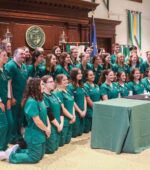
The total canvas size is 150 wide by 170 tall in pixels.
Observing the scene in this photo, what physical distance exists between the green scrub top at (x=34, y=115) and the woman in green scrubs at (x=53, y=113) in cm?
35

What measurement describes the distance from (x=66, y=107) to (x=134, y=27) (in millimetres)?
7336

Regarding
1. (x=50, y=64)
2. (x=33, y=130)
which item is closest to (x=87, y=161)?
(x=33, y=130)

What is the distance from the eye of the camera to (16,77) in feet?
13.4

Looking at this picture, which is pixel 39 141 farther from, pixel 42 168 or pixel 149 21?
pixel 149 21

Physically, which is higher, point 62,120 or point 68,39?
point 68,39

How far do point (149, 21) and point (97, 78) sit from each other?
6.99 meters

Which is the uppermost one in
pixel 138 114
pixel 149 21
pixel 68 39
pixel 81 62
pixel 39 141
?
pixel 149 21

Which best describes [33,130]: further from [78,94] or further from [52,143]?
[78,94]

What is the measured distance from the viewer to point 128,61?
6.18 metres

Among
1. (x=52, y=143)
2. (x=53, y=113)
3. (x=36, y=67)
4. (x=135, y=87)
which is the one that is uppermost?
(x=36, y=67)

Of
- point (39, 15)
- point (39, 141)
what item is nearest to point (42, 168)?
point (39, 141)

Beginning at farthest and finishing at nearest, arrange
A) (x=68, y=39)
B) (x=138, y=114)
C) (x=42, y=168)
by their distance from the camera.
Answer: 1. (x=68, y=39)
2. (x=138, y=114)
3. (x=42, y=168)

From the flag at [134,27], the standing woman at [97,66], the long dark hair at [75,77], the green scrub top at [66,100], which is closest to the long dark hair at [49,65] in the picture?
the long dark hair at [75,77]

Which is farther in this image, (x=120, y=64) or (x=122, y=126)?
(x=120, y=64)
